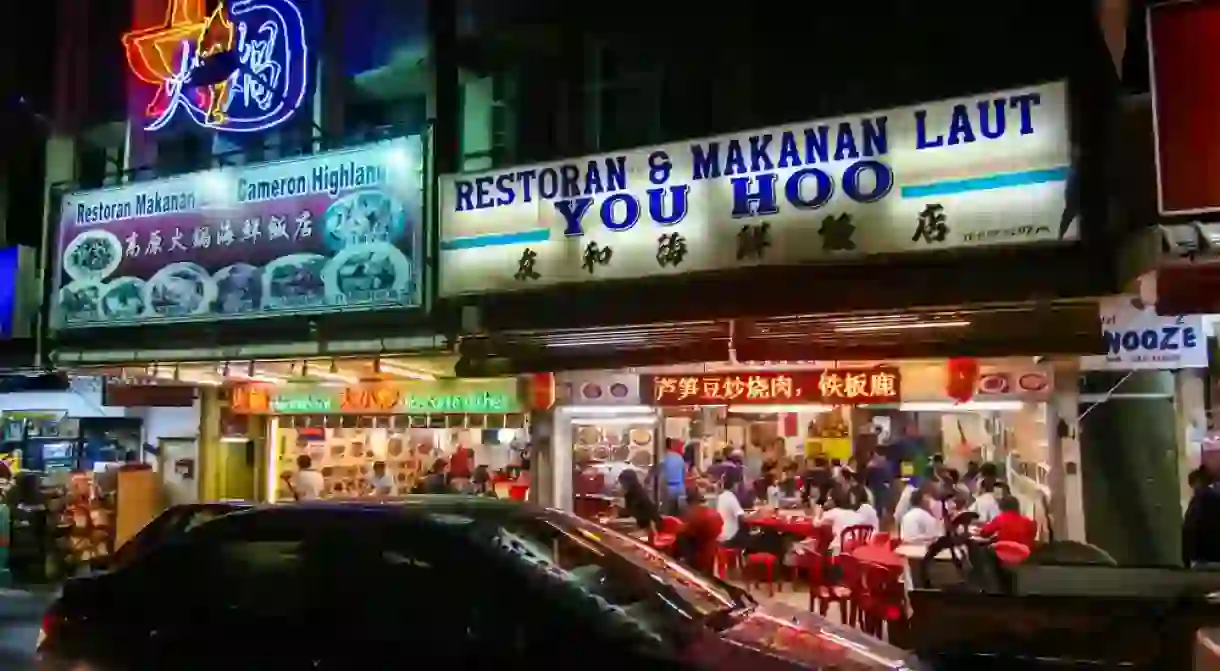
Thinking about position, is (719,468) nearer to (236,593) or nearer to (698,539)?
(698,539)

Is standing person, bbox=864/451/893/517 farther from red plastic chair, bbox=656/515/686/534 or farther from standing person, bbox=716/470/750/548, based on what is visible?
red plastic chair, bbox=656/515/686/534

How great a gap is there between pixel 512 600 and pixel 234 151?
37.3 feet

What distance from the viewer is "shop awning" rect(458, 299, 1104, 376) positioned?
782 cm

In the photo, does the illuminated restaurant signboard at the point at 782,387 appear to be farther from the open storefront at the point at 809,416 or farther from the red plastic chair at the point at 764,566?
the red plastic chair at the point at 764,566

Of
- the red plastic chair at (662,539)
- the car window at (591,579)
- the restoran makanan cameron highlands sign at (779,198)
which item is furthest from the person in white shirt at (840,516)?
the car window at (591,579)

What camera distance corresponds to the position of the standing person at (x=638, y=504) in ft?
34.4

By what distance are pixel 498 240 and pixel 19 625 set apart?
7284mm

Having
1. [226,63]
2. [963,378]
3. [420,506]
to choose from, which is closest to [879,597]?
[963,378]

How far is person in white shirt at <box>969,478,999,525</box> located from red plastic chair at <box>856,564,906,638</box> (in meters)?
1.42

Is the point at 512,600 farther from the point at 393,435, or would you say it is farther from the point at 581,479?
the point at 393,435

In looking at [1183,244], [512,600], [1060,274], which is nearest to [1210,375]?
[1060,274]

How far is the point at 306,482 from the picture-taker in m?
13.4

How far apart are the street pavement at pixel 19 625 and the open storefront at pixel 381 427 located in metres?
3.32

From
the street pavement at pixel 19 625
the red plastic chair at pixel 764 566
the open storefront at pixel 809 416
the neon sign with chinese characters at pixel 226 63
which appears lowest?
the street pavement at pixel 19 625
